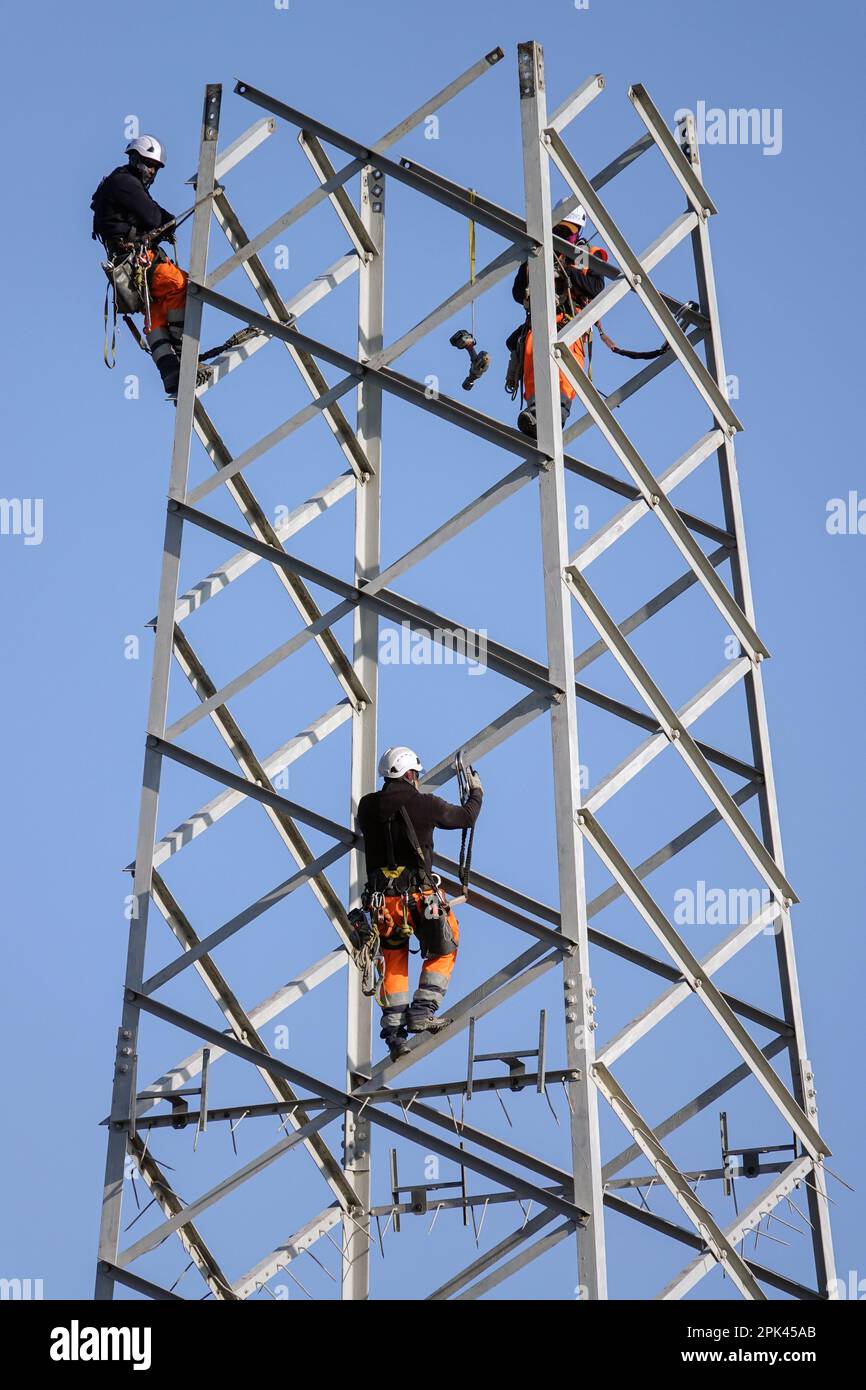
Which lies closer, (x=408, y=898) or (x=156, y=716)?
(x=408, y=898)

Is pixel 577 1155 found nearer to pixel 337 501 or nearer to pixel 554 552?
pixel 554 552

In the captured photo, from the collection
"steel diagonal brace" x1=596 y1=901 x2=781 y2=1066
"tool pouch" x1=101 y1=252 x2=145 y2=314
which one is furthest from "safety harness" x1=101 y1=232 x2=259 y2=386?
"steel diagonal brace" x1=596 y1=901 x2=781 y2=1066

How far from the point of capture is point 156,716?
2142 centimetres

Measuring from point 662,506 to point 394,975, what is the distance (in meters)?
4.77

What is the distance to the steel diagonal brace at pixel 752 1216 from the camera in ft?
67.2

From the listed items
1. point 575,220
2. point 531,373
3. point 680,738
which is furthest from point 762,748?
point 575,220

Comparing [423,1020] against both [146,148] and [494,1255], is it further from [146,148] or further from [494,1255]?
[146,148]

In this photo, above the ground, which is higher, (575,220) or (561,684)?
(575,220)

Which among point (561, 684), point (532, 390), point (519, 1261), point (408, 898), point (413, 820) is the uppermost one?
point (532, 390)

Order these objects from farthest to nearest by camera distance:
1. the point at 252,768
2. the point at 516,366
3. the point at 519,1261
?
the point at 516,366
the point at 252,768
the point at 519,1261

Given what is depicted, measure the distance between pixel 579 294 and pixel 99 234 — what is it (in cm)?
433

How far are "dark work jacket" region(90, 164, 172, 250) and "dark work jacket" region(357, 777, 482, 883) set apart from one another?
6328mm

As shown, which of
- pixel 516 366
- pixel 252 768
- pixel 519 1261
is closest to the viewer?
pixel 519 1261
